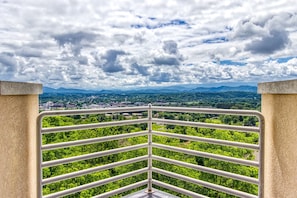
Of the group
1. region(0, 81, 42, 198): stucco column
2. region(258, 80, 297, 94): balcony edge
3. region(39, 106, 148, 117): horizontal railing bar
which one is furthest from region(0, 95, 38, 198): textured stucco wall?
region(258, 80, 297, 94): balcony edge

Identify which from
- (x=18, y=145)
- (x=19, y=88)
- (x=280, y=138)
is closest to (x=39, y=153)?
(x=18, y=145)

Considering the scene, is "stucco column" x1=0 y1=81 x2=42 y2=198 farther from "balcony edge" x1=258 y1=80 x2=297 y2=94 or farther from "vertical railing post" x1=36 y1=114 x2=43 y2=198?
"balcony edge" x1=258 y1=80 x2=297 y2=94

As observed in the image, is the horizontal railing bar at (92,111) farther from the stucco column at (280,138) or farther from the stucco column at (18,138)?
the stucco column at (280,138)

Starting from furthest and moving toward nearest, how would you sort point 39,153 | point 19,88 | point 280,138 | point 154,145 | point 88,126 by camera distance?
1. point 154,145
2. point 88,126
3. point 39,153
4. point 280,138
5. point 19,88

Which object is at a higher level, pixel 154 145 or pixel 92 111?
pixel 92 111

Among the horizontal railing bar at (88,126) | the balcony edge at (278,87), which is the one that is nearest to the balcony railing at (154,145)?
the horizontal railing bar at (88,126)

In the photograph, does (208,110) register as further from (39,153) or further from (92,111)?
(39,153)
